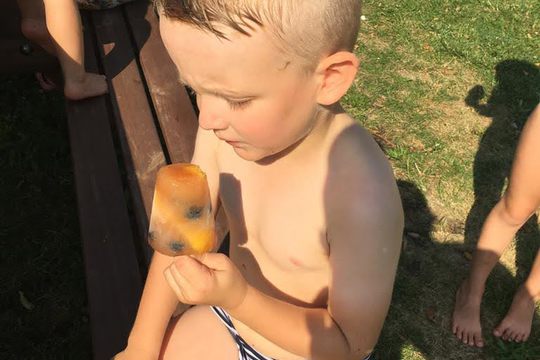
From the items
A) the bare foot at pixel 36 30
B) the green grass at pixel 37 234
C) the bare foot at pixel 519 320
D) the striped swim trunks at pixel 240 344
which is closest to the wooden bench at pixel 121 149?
the bare foot at pixel 36 30

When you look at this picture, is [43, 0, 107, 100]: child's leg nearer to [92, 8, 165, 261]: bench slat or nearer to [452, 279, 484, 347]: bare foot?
[92, 8, 165, 261]: bench slat

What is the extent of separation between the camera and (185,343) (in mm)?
2467

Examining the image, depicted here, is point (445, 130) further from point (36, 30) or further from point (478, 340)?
point (36, 30)

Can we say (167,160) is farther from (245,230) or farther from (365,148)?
(365,148)

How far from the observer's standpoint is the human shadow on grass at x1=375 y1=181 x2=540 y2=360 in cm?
347

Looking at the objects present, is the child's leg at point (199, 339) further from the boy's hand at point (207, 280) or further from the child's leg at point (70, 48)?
the child's leg at point (70, 48)

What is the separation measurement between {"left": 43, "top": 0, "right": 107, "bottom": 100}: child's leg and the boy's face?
6.95 feet

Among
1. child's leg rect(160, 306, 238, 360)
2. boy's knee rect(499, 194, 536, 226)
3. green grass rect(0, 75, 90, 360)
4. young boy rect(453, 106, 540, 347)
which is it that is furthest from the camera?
Result: green grass rect(0, 75, 90, 360)

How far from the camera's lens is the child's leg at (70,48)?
363cm

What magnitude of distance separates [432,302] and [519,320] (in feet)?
1.63

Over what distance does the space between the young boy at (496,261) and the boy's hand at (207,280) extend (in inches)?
67.6

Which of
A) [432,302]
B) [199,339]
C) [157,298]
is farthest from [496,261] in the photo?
[157,298]

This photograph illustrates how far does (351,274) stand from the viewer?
72.9 inches

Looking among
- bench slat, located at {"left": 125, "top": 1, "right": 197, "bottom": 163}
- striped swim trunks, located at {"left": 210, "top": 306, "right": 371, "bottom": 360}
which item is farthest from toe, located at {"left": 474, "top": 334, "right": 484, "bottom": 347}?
bench slat, located at {"left": 125, "top": 1, "right": 197, "bottom": 163}
